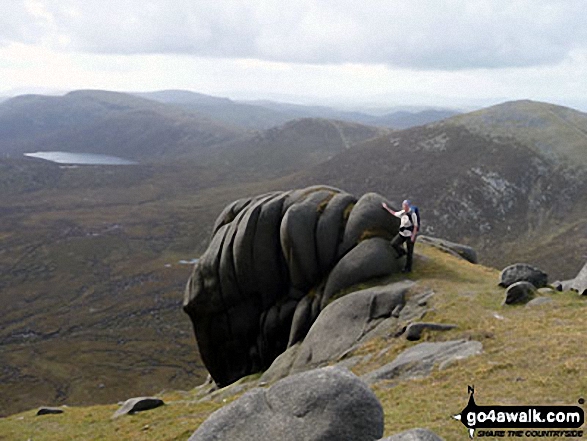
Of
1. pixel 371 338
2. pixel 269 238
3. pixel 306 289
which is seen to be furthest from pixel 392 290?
pixel 269 238

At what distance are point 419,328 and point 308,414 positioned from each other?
16.0 meters

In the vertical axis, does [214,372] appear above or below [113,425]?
below

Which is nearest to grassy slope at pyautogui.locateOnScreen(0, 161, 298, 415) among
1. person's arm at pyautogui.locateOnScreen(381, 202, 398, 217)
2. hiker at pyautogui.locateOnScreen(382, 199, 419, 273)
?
person's arm at pyautogui.locateOnScreen(381, 202, 398, 217)

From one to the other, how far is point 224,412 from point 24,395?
102 m

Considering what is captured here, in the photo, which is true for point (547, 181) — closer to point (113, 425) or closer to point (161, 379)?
point (161, 379)

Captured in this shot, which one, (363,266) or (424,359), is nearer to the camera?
(424,359)

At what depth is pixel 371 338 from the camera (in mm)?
30547

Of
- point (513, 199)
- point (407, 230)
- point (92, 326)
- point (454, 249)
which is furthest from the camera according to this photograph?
point (513, 199)

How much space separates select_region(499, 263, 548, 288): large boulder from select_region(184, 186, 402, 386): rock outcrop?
8.08m

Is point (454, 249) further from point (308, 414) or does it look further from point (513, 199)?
point (513, 199)

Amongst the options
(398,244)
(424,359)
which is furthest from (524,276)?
(424,359)

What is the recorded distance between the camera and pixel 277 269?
4441 cm

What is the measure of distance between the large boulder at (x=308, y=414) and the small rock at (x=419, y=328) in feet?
47.1

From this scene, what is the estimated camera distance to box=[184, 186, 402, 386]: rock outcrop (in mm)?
40031
